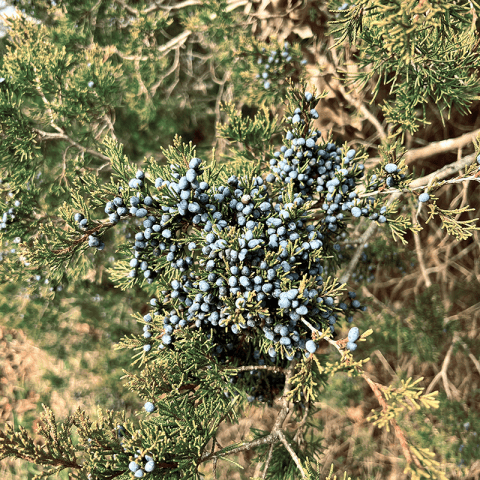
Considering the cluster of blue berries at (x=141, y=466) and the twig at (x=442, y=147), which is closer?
the cluster of blue berries at (x=141, y=466)

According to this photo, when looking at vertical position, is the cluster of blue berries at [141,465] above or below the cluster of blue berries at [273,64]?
below

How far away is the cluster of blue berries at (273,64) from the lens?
1.60 meters

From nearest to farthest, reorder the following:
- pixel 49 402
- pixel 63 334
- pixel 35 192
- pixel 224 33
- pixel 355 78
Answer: pixel 355 78, pixel 35 192, pixel 224 33, pixel 63 334, pixel 49 402

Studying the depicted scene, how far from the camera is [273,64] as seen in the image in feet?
5.33

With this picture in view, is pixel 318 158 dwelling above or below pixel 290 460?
above

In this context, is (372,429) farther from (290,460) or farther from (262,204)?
(262,204)

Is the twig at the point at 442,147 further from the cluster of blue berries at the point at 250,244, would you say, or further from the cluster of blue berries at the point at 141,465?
the cluster of blue berries at the point at 141,465

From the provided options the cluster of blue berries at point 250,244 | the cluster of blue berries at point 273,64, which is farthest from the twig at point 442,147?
the cluster of blue berries at point 250,244

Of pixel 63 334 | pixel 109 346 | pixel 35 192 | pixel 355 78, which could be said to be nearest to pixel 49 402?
pixel 63 334

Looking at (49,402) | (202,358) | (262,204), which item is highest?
(262,204)

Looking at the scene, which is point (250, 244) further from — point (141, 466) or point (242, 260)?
point (141, 466)

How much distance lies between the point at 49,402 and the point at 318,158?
4216mm

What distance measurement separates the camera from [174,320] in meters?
0.98

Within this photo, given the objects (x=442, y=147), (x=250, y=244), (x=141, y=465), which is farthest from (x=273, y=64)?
(x=141, y=465)
